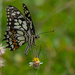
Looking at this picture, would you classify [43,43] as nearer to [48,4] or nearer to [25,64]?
[25,64]

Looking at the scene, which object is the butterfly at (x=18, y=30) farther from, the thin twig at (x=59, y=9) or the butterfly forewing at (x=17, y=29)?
the thin twig at (x=59, y=9)

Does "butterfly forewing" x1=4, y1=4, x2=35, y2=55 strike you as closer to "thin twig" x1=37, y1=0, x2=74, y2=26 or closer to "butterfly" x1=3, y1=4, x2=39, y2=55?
"butterfly" x1=3, y1=4, x2=39, y2=55

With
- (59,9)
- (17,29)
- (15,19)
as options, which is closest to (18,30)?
(17,29)

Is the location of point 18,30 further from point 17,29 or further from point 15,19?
point 15,19

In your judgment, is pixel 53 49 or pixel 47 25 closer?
pixel 53 49

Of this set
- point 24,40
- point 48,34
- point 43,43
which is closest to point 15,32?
point 24,40

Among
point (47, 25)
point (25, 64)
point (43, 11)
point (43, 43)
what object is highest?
point (43, 11)
